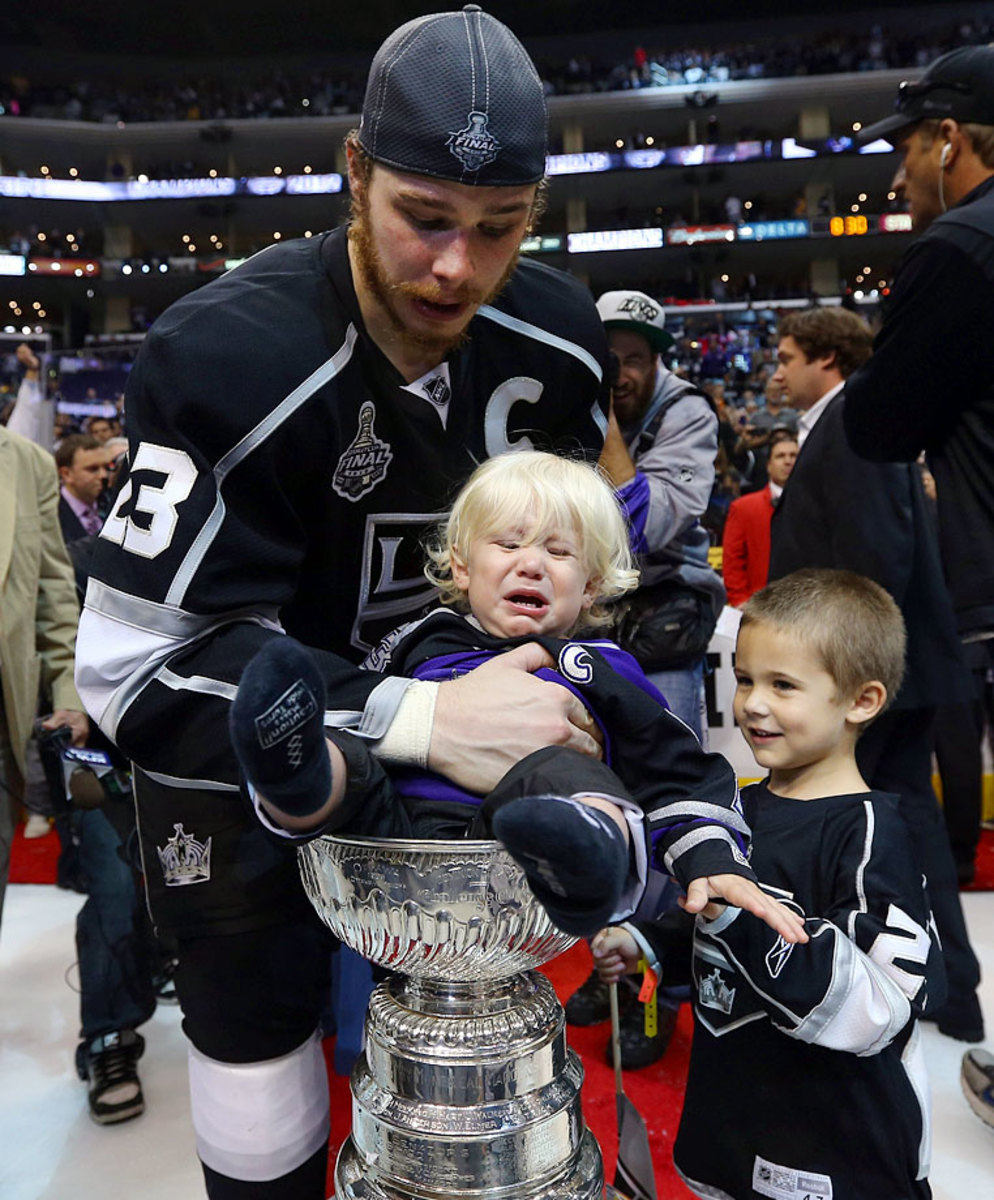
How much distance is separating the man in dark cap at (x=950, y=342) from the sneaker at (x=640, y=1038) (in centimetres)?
113

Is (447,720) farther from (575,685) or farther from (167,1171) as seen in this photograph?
(167,1171)

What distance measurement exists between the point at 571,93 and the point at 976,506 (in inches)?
767

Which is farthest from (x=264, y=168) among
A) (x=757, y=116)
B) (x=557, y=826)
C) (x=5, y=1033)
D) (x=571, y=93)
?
(x=557, y=826)

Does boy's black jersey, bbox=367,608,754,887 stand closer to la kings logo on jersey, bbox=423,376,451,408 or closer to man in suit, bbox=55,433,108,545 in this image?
la kings logo on jersey, bbox=423,376,451,408

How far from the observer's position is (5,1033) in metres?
2.58

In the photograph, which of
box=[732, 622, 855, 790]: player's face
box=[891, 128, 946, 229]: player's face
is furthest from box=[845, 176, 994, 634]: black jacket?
box=[732, 622, 855, 790]: player's face

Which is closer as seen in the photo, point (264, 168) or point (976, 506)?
point (976, 506)

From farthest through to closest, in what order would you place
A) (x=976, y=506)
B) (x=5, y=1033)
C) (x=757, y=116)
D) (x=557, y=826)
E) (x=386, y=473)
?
(x=757, y=116)
(x=5, y=1033)
(x=976, y=506)
(x=386, y=473)
(x=557, y=826)

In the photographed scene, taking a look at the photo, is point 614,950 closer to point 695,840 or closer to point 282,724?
point 695,840

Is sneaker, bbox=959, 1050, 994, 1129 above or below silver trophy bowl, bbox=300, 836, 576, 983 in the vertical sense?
below

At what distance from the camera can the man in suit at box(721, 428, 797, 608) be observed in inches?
153

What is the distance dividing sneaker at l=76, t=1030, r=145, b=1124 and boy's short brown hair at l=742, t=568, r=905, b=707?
1.63 m

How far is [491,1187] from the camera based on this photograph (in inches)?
38.1

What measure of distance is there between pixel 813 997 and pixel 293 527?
799mm
